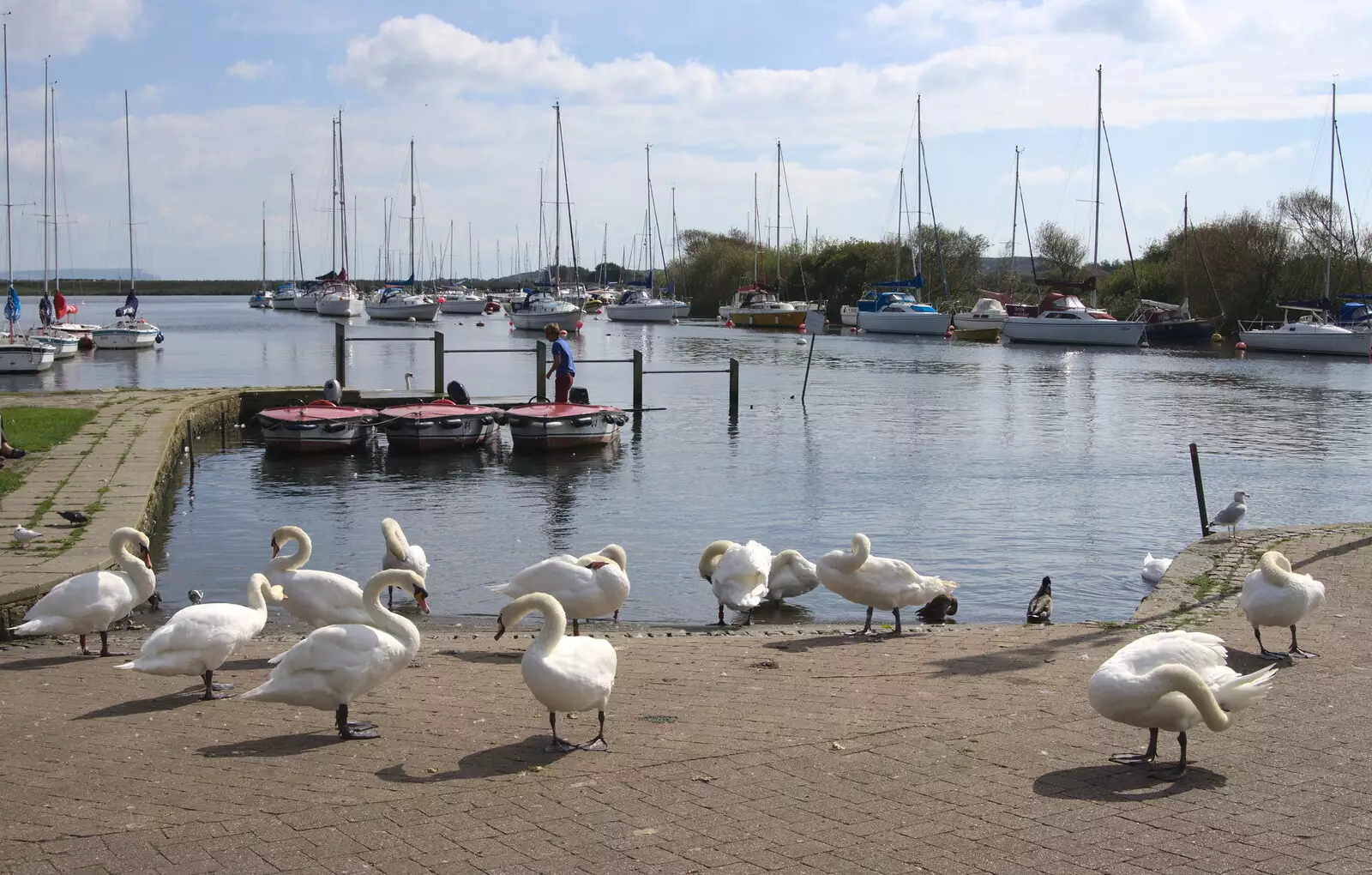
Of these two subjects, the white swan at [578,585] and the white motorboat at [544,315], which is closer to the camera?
the white swan at [578,585]

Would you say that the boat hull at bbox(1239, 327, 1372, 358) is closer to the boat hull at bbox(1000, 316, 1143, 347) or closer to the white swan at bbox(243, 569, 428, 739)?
the boat hull at bbox(1000, 316, 1143, 347)

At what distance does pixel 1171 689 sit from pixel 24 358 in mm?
47098

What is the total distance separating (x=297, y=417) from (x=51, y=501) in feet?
35.2

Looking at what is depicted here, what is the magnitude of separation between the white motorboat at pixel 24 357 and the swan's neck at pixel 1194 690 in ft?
153

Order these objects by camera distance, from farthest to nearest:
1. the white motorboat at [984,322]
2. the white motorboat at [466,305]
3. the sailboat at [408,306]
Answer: the white motorboat at [466,305] → the sailboat at [408,306] → the white motorboat at [984,322]

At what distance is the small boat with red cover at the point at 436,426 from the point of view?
25.9 metres

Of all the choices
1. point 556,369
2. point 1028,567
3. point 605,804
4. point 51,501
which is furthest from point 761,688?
point 556,369

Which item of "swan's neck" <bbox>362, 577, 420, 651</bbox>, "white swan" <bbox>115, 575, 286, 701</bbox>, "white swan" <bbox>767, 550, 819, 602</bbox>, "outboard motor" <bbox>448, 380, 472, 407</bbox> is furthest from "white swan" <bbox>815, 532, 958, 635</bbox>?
"outboard motor" <bbox>448, 380, 472, 407</bbox>

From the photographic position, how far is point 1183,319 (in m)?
74.1

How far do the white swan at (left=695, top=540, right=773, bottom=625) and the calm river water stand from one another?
2.31 feet

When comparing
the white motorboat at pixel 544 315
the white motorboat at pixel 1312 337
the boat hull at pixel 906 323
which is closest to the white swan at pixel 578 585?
the white motorboat at pixel 1312 337

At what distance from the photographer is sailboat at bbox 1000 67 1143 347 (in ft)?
235

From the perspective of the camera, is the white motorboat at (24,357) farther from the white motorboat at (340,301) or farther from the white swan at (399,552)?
the white motorboat at (340,301)

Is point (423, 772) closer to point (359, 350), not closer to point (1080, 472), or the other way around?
point (1080, 472)
